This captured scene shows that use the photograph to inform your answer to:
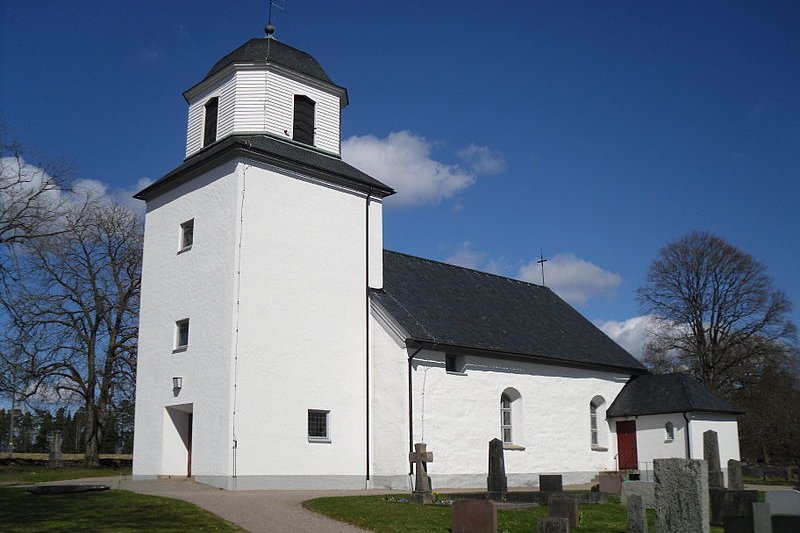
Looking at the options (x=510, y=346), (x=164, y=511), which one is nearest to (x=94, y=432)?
(x=510, y=346)

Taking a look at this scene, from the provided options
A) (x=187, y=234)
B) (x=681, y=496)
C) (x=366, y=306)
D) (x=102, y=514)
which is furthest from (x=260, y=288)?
(x=681, y=496)

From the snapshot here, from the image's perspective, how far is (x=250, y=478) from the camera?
2130cm

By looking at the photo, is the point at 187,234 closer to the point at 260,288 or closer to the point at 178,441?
the point at 260,288

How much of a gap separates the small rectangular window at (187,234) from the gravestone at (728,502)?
1656 centimetres

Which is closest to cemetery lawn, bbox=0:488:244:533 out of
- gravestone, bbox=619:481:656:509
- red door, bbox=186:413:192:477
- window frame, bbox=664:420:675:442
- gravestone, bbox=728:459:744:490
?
red door, bbox=186:413:192:477

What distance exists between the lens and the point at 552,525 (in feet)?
41.1

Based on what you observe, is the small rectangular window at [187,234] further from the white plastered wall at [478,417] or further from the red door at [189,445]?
the white plastered wall at [478,417]

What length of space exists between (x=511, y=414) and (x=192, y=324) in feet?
39.0

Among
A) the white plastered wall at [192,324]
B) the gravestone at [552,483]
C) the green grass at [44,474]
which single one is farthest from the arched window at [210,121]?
the gravestone at [552,483]

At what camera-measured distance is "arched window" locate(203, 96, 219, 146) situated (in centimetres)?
2605

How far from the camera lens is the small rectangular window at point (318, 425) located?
23.3 m

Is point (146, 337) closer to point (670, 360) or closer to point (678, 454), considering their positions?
point (678, 454)

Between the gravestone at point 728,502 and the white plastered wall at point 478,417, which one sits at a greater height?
the white plastered wall at point 478,417

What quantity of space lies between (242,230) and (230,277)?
1.45 metres
